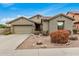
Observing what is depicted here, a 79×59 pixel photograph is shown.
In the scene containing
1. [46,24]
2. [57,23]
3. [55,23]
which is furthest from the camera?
[46,24]

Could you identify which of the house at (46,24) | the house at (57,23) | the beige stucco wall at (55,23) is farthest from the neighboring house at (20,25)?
the beige stucco wall at (55,23)

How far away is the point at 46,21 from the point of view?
23141 millimetres

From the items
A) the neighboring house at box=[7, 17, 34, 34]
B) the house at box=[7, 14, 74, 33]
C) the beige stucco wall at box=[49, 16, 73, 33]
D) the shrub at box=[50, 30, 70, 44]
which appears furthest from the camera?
the neighboring house at box=[7, 17, 34, 34]

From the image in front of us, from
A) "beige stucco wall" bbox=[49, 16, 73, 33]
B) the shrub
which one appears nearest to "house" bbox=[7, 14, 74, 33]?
"beige stucco wall" bbox=[49, 16, 73, 33]

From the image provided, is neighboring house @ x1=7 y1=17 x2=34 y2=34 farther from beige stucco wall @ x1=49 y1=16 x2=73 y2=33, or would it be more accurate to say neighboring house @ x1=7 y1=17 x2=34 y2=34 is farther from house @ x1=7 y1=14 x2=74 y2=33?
beige stucco wall @ x1=49 y1=16 x2=73 y2=33

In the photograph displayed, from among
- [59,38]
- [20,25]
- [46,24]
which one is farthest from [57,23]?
[59,38]

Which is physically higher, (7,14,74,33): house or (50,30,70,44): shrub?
(7,14,74,33): house

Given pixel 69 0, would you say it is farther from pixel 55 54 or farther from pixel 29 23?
pixel 29 23

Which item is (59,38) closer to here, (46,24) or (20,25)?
(46,24)

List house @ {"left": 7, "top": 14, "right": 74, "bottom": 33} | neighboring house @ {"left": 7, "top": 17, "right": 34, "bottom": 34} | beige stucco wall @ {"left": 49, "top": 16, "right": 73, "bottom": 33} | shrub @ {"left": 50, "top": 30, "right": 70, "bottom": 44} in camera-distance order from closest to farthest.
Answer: shrub @ {"left": 50, "top": 30, "right": 70, "bottom": 44} < house @ {"left": 7, "top": 14, "right": 74, "bottom": 33} < beige stucco wall @ {"left": 49, "top": 16, "right": 73, "bottom": 33} < neighboring house @ {"left": 7, "top": 17, "right": 34, "bottom": 34}

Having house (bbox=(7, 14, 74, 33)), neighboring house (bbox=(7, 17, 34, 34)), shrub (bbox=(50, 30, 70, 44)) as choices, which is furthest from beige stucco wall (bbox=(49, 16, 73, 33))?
shrub (bbox=(50, 30, 70, 44))

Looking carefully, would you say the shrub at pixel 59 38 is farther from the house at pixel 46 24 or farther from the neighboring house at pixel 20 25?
the neighboring house at pixel 20 25

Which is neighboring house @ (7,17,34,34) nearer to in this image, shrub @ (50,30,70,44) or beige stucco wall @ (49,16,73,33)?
beige stucco wall @ (49,16,73,33)

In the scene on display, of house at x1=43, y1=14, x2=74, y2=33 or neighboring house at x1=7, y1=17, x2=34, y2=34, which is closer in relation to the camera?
house at x1=43, y1=14, x2=74, y2=33
